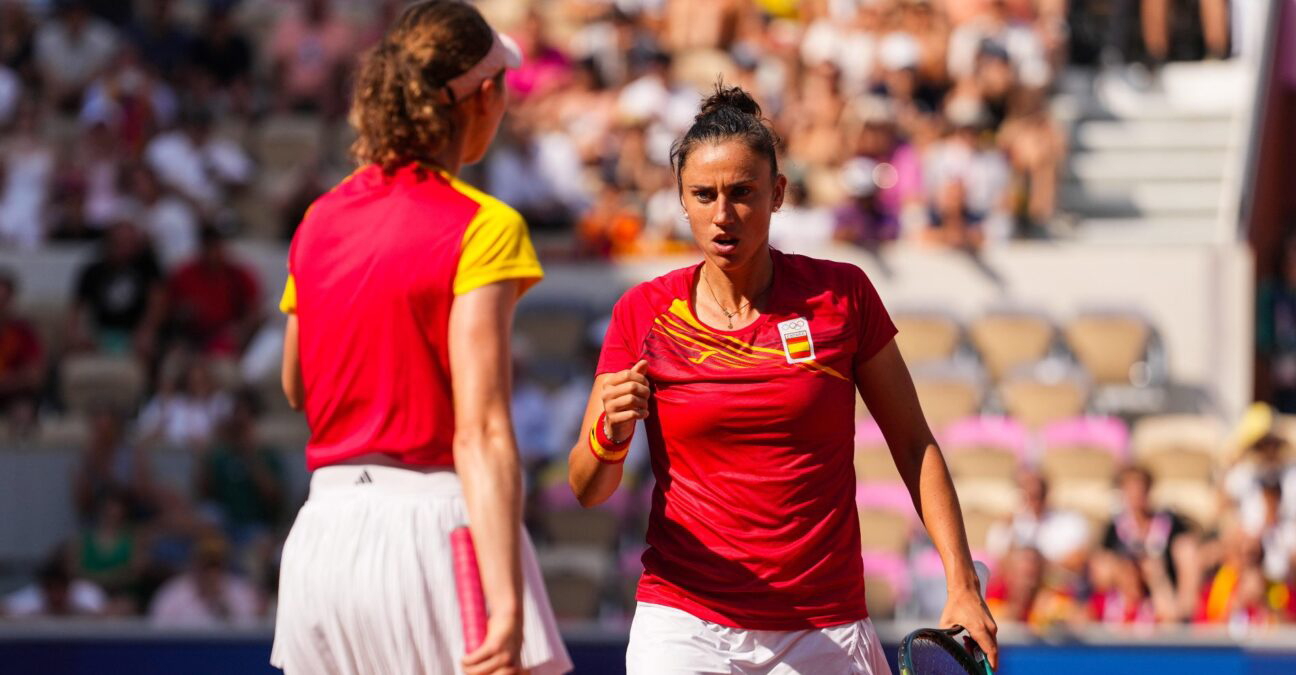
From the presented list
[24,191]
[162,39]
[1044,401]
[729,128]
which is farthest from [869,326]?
[162,39]

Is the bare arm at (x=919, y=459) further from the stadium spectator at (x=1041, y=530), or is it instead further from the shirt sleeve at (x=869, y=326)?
the stadium spectator at (x=1041, y=530)

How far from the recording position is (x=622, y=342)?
13.6 ft

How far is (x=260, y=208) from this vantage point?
557 inches

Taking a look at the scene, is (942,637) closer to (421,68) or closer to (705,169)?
(705,169)

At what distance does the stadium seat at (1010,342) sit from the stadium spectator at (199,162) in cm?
544

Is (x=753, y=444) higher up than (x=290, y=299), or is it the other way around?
(x=290, y=299)

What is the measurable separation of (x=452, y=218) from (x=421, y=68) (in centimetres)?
33

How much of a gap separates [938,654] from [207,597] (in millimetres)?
6884

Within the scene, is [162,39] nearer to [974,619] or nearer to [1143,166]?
[1143,166]

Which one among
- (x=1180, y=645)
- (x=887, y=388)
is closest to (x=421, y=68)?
(x=887, y=388)

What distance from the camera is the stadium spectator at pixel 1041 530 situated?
10305 mm

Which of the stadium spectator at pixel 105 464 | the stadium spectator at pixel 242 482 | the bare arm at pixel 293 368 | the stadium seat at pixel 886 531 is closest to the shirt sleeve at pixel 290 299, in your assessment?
the bare arm at pixel 293 368

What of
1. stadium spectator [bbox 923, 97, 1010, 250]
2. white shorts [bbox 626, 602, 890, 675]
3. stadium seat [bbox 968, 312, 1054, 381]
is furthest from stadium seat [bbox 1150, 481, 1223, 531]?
white shorts [bbox 626, 602, 890, 675]

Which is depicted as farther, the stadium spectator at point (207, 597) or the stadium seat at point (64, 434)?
the stadium seat at point (64, 434)
